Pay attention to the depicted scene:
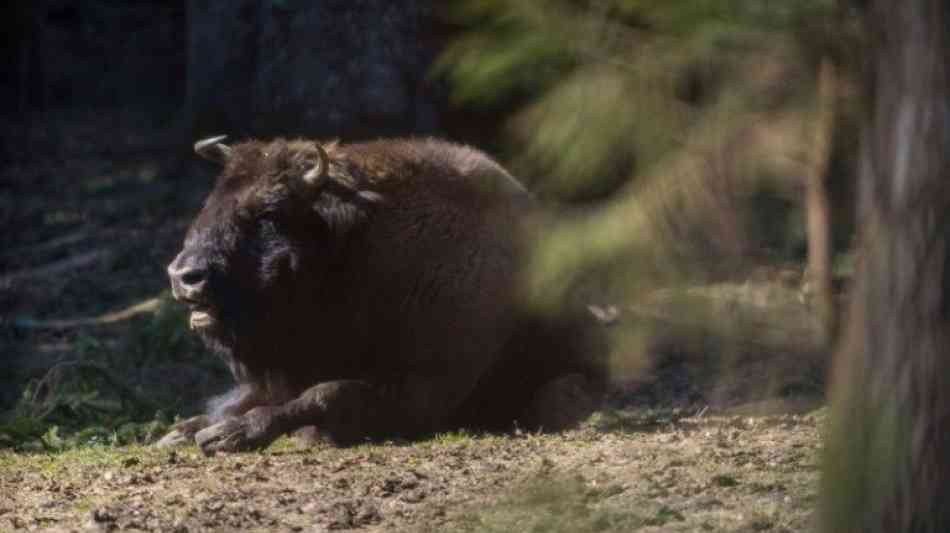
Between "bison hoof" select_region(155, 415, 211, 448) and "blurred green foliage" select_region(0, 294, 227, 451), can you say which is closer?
"bison hoof" select_region(155, 415, 211, 448)

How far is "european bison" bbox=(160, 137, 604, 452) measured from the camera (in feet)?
25.1

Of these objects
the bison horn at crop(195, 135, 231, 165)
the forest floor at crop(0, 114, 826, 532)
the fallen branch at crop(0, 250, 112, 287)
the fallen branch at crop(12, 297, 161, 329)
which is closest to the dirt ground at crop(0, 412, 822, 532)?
the forest floor at crop(0, 114, 826, 532)

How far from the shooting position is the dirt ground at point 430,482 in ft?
17.4

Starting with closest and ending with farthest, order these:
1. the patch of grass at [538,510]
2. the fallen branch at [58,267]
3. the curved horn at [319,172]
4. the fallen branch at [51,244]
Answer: the patch of grass at [538,510] → the curved horn at [319,172] → the fallen branch at [58,267] → the fallen branch at [51,244]

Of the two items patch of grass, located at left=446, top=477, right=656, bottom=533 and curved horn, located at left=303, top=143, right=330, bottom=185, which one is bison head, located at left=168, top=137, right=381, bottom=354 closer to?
curved horn, located at left=303, top=143, right=330, bottom=185

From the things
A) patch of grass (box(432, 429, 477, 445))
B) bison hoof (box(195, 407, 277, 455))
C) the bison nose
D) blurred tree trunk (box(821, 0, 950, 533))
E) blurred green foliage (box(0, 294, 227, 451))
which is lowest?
blurred green foliage (box(0, 294, 227, 451))

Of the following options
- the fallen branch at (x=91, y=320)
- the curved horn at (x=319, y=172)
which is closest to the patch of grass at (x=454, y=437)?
the curved horn at (x=319, y=172)

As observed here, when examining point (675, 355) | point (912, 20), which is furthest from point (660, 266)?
point (675, 355)

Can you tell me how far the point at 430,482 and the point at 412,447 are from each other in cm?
106

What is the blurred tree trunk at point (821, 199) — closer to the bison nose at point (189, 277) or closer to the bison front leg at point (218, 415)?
the bison nose at point (189, 277)

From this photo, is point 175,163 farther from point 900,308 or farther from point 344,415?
point 900,308

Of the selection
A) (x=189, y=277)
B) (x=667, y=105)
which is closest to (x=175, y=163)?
(x=189, y=277)

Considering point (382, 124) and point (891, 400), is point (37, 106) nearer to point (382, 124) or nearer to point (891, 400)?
point (382, 124)

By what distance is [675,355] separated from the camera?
427 inches
